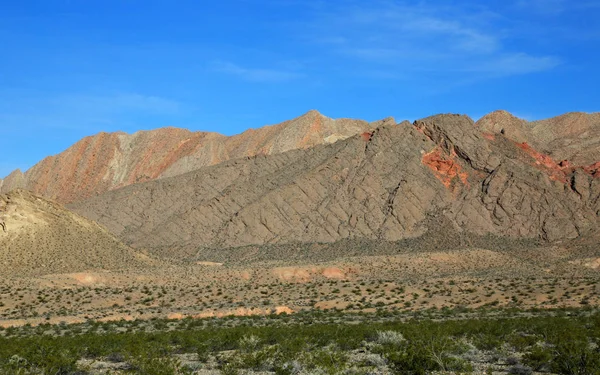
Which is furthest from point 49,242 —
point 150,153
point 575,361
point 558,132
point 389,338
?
point 558,132

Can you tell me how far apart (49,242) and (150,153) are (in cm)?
6290

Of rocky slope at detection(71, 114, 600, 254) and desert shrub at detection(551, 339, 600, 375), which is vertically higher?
rocky slope at detection(71, 114, 600, 254)

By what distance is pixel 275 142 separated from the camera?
353 ft

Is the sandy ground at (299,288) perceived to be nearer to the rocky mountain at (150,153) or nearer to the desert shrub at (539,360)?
the desert shrub at (539,360)

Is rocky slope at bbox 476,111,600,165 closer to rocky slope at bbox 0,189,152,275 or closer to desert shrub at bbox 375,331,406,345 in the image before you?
rocky slope at bbox 0,189,152,275

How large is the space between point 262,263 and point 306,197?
56.4ft

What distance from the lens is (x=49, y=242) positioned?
59.3 m

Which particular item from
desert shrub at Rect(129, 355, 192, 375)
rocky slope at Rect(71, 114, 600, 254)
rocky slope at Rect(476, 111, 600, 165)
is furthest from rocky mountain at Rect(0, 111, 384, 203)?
desert shrub at Rect(129, 355, 192, 375)

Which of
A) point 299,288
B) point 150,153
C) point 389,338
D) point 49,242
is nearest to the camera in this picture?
point 389,338

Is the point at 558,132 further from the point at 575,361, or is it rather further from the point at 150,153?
the point at 575,361

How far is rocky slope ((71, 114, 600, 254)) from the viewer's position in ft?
252

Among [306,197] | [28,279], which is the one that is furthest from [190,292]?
[306,197]

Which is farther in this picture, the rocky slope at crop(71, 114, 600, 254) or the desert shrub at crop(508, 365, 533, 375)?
the rocky slope at crop(71, 114, 600, 254)

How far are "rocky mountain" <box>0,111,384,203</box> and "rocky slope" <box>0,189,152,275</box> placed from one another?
44.3 meters
